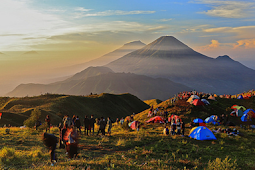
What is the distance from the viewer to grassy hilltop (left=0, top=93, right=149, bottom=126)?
3547cm

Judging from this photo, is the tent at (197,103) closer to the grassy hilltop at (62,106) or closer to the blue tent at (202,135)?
the blue tent at (202,135)

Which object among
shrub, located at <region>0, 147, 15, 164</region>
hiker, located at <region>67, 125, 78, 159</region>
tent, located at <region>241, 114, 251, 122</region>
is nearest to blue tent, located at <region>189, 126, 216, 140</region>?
hiker, located at <region>67, 125, 78, 159</region>

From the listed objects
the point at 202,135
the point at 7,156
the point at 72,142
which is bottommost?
the point at 202,135

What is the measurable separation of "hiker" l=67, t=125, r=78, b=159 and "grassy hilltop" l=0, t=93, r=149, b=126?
2623 centimetres

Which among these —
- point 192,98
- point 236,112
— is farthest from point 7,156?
point 236,112

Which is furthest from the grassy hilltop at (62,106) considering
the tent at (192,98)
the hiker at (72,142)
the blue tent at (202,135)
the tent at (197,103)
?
the hiker at (72,142)

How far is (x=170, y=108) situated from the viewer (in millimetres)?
32094

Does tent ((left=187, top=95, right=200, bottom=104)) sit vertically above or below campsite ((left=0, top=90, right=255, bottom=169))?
above

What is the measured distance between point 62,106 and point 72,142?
41.5m

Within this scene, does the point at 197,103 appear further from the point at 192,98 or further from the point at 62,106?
the point at 62,106

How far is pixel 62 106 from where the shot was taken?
157 ft

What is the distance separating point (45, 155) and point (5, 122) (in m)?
25.2

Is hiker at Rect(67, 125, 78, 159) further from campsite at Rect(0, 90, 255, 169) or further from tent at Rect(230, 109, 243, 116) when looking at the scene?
tent at Rect(230, 109, 243, 116)

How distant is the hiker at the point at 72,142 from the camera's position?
8.23 meters
